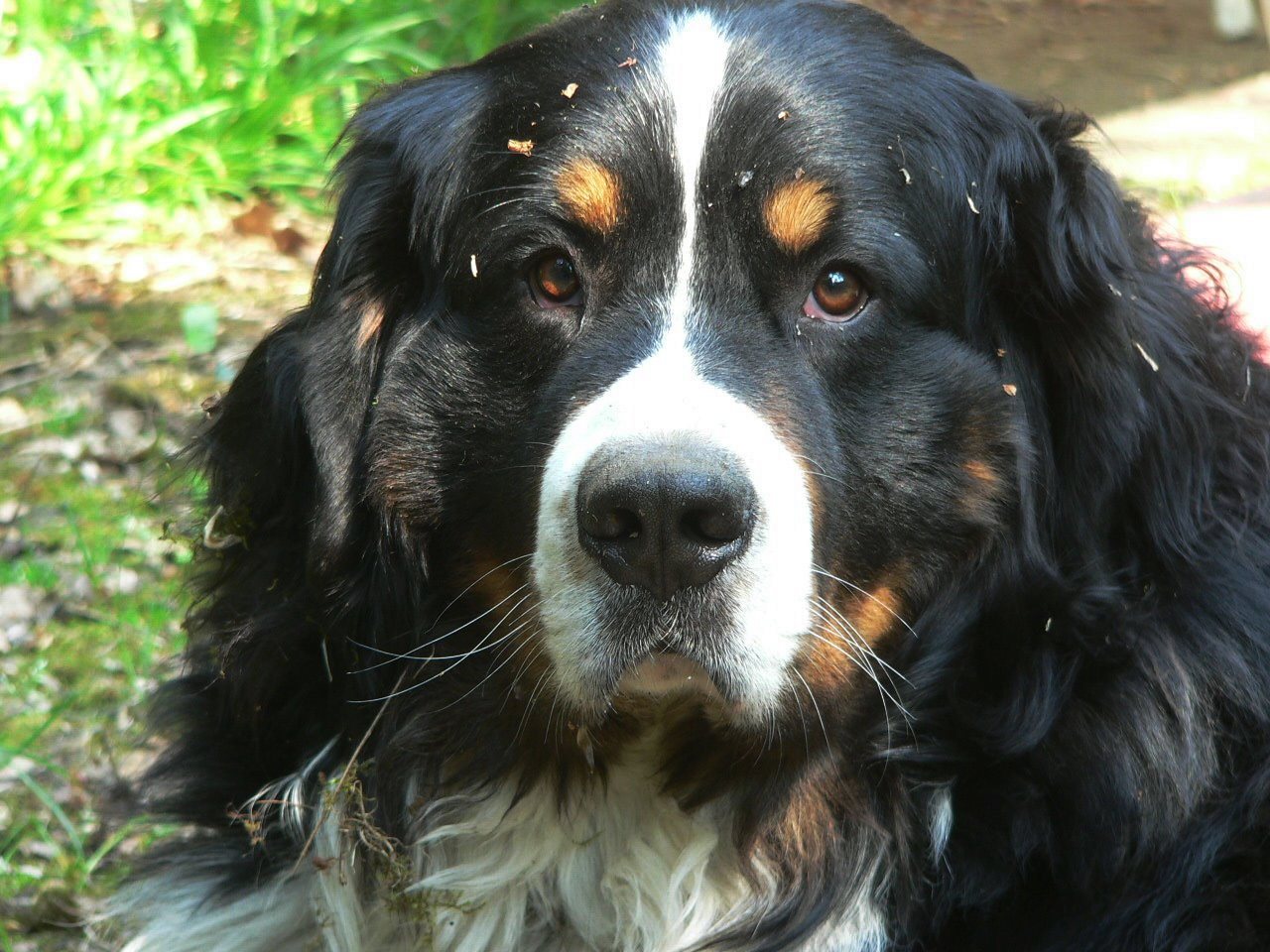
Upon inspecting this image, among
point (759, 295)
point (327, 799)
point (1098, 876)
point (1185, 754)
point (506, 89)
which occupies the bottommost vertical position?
point (327, 799)

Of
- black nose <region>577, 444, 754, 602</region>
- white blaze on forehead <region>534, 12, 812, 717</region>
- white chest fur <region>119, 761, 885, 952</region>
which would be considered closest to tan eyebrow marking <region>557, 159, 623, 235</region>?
white blaze on forehead <region>534, 12, 812, 717</region>

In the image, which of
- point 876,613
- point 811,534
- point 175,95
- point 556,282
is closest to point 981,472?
point 876,613

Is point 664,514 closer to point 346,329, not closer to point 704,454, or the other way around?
point 704,454

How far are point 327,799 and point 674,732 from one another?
0.68 m

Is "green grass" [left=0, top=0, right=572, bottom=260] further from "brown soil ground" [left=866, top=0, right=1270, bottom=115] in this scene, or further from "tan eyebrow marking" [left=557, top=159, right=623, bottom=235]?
"tan eyebrow marking" [left=557, top=159, right=623, bottom=235]

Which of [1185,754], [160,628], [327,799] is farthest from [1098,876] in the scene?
[160,628]

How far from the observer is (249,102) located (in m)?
7.00

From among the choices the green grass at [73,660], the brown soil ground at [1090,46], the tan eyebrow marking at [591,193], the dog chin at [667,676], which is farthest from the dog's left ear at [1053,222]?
the brown soil ground at [1090,46]

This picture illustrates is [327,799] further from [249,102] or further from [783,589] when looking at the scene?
[249,102]

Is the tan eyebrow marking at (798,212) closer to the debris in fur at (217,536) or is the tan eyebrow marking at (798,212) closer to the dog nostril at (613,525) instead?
the dog nostril at (613,525)

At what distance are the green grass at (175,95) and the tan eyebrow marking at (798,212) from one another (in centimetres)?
390

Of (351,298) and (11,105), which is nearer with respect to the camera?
(351,298)

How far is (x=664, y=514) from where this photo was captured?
2402 millimetres

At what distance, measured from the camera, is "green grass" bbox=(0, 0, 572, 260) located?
6.51 m
